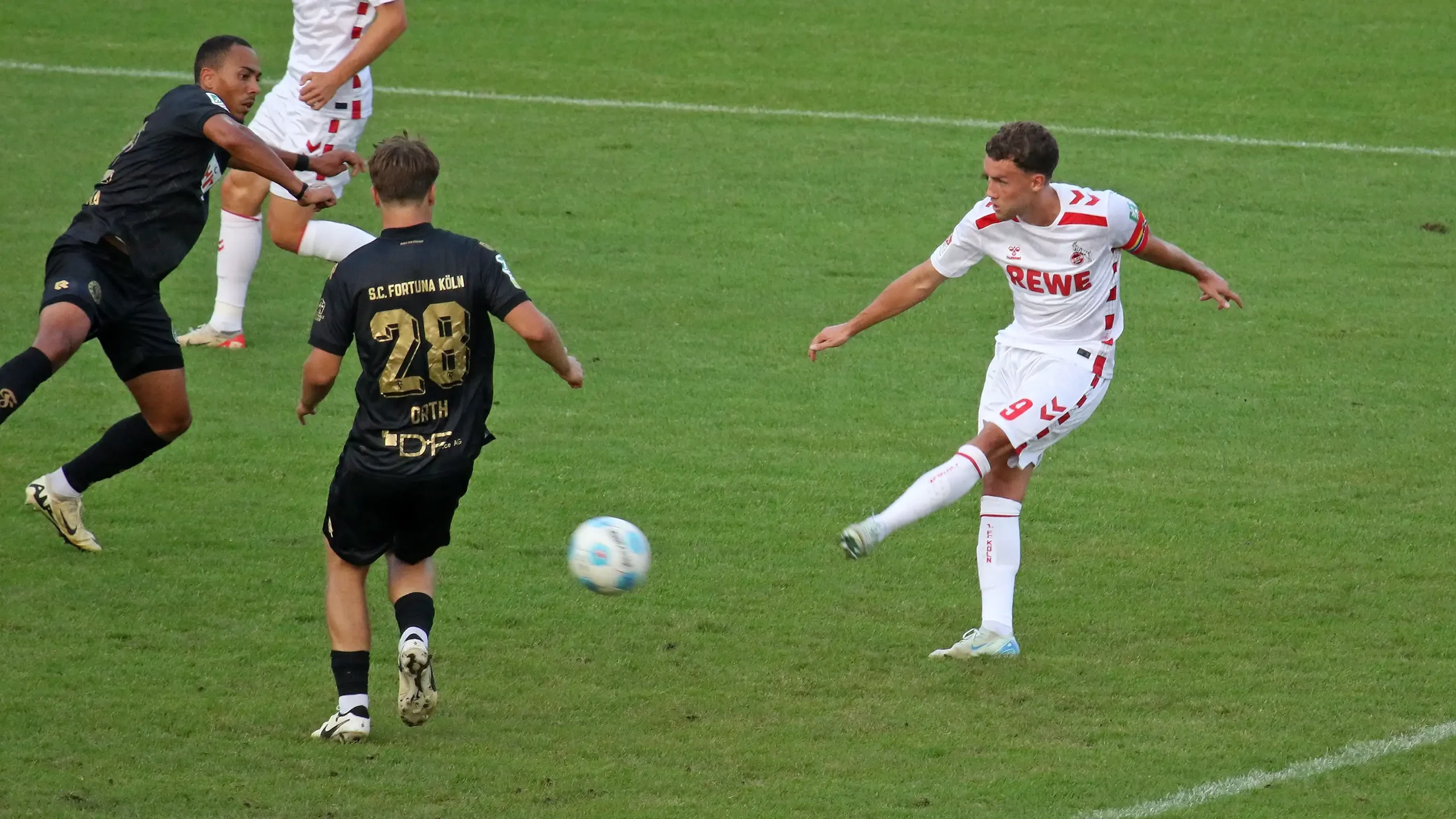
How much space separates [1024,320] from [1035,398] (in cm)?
38

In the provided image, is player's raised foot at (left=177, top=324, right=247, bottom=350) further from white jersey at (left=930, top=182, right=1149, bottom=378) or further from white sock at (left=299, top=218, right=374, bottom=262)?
white jersey at (left=930, top=182, right=1149, bottom=378)

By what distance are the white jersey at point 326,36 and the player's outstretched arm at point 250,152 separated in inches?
127

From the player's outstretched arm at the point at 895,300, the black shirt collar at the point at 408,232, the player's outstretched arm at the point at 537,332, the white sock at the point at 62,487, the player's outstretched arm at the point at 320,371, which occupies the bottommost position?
the white sock at the point at 62,487

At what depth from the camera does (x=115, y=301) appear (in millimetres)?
6875

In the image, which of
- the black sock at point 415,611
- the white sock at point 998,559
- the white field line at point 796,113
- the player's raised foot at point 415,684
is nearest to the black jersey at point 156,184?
the black sock at point 415,611

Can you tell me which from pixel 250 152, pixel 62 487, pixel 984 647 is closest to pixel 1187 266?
pixel 984 647

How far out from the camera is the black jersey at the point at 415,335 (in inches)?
211

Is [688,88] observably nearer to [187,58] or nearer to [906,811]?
[187,58]

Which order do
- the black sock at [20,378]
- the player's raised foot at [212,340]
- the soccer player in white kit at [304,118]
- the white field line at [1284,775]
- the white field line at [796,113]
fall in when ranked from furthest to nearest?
the white field line at [796,113] < the player's raised foot at [212,340] < the soccer player in white kit at [304,118] < the black sock at [20,378] < the white field line at [1284,775]

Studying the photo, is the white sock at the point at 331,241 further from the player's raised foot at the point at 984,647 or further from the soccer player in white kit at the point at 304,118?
the player's raised foot at the point at 984,647

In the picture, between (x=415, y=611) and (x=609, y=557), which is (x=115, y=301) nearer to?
(x=415, y=611)

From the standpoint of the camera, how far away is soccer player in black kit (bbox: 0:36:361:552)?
6738mm

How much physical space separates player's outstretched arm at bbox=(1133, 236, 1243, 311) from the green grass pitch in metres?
1.21

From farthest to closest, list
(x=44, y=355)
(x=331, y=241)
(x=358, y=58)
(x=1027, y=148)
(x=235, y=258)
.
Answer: (x=235, y=258)
(x=358, y=58)
(x=331, y=241)
(x=44, y=355)
(x=1027, y=148)
